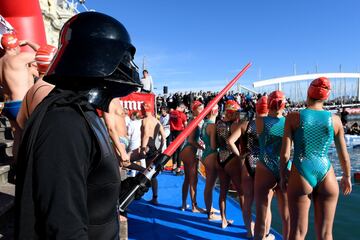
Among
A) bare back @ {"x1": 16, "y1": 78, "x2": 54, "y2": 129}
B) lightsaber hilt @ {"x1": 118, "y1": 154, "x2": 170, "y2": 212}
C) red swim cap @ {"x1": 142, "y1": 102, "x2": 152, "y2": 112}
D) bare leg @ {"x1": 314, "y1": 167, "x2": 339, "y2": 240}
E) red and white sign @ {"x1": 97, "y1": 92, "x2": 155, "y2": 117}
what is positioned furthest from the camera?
red and white sign @ {"x1": 97, "y1": 92, "x2": 155, "y2": 117}

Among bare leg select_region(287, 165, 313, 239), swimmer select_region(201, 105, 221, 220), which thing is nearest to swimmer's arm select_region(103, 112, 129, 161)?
swimmer select_region(201, 105, 221, 220)

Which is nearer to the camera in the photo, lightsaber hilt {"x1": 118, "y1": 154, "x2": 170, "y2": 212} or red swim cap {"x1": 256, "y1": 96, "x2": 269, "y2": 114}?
lightsaber hilt {"x1": 118, "y1": 154, "x2": 170, "y2": 212}

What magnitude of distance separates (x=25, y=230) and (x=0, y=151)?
12.7 feet

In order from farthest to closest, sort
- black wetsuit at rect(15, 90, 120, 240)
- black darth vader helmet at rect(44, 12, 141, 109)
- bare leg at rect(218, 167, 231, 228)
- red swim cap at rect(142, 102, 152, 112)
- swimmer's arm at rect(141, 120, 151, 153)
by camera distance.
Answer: red swim cap at rect(142, 102, 152, 112), swimmer's arm at rect(141, 120, 151, 153), bare leg at rect(218, 167, 231, 228), black darth vader helmet at rect(44, 12, 141, 109), black wetsuit at rect(15, 90, 120, 240)

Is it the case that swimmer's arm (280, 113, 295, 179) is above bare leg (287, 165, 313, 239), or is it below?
above

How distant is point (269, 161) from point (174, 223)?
2025 millimetres

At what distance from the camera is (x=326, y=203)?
2.90 meters

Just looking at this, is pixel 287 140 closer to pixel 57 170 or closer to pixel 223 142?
pixel 223 142

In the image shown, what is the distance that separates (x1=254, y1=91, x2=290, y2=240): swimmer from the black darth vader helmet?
2.73m

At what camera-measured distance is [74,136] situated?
2.86ft

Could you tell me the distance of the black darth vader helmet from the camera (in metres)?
1.01

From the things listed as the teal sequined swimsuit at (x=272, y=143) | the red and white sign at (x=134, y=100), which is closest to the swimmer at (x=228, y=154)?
the teal sequined swimsuit at (x=272, y=143)

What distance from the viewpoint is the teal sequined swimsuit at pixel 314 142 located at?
2.90 meters

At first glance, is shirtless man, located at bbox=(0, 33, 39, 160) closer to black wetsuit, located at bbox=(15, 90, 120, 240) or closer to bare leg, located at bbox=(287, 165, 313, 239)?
black wetsuit, located at bbox=(15, 90, 120, 240)
